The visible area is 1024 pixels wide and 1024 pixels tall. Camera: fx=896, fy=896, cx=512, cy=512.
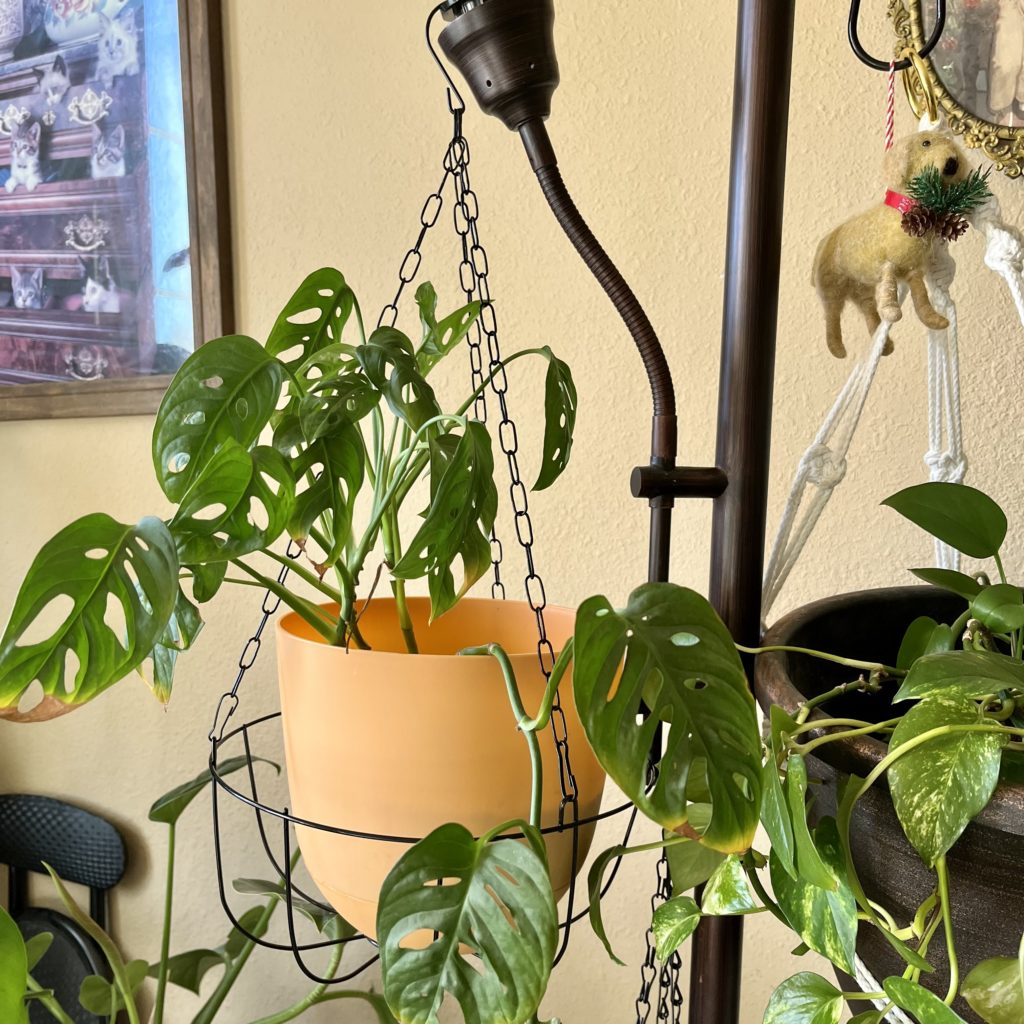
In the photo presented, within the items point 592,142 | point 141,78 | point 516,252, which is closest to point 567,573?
point 516,252

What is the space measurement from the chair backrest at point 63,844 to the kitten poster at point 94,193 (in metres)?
0.69

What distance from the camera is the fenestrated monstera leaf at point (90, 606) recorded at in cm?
48

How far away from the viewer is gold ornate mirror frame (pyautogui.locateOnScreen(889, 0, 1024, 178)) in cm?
78

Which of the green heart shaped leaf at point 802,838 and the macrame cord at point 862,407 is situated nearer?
the green heart shaped leaf at point 802,838

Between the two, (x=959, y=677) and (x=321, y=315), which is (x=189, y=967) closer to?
(x=321, y=315)

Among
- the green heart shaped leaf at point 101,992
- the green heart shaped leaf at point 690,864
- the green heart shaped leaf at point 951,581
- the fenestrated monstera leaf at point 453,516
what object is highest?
the fenestrated monstera leaf at point 453,516

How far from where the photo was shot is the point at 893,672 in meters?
0.51

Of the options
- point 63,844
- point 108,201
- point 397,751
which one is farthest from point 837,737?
point 63,844

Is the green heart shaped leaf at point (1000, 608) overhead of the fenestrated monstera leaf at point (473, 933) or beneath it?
overhead

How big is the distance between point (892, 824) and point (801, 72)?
0.81 m

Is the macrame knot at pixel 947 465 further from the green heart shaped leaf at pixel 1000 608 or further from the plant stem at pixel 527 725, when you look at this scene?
the plant stem at pixel 527 725

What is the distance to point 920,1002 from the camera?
39 cm

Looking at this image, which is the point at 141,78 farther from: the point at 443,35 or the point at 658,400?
the point at 658,400

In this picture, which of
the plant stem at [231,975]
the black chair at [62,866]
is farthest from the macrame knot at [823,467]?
the black chair at [62,866]
